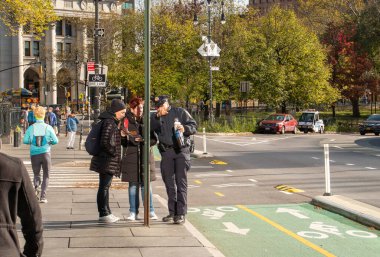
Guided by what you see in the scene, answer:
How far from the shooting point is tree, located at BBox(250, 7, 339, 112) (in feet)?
181

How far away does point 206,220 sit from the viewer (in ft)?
34.7

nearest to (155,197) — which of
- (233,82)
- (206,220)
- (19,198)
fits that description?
(206,220)

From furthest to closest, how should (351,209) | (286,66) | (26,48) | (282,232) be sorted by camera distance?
(26,48), (286,66), (351,209), (282,232)

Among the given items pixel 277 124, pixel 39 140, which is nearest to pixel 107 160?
pixel 39 140

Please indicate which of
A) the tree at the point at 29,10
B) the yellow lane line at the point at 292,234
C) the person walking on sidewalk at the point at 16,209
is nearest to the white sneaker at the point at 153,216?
the yellow lane line at the point at 292,234

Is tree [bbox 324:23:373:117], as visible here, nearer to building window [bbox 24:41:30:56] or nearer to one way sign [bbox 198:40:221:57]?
one way sign [bbox 198:40:221:57]

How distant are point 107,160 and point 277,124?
38.9 m

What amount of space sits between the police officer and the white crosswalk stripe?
5363 millimetres

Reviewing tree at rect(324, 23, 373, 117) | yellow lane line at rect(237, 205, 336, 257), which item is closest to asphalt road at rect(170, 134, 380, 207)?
yellow lane line at rect(237, 205, 336, 257)

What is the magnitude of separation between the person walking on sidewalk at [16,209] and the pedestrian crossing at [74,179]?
11.1 metres

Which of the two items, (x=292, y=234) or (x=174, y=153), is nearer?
(x=292, y=234)

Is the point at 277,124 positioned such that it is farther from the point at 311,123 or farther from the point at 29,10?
the point at 29,10

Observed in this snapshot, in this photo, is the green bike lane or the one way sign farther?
the one way sign

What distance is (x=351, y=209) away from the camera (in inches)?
429
